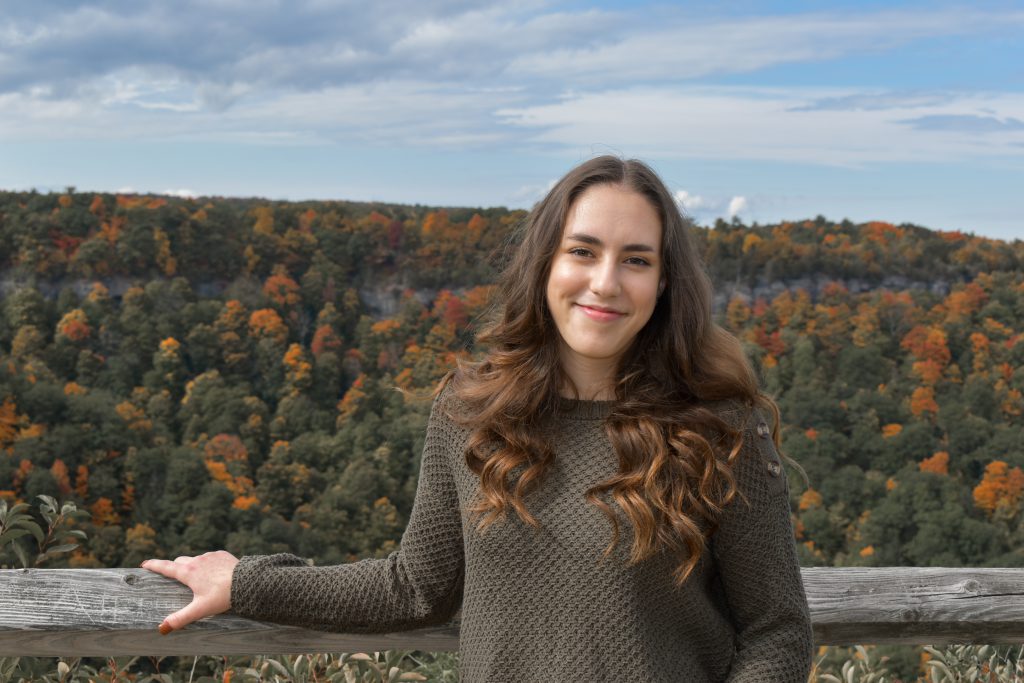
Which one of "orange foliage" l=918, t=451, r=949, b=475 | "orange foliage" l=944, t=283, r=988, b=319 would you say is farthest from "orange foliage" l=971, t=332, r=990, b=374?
"orange foliage" l=918, t=451, r=949, b=475

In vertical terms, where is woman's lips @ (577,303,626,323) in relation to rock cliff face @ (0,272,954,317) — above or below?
above

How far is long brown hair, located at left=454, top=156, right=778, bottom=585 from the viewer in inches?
52.9

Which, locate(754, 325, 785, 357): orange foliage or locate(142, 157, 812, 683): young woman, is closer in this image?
locate(142, 157, 812, 683): young woman

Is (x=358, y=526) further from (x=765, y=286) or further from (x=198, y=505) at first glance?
(x=765, y=286)

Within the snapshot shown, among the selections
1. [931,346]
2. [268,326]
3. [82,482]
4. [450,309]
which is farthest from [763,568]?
[268,326]

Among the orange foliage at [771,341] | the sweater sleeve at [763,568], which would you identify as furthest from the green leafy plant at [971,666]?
the orange foliage at [771,341]

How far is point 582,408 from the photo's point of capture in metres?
1.45

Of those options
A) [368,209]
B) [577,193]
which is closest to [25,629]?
[577,193]

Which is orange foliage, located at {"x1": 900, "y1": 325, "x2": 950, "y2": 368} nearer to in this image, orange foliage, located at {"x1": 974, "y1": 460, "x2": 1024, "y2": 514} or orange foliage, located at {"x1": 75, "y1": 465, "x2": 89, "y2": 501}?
orange foliage, located at {"x1": 974, "y1": 460, "x2": 1024, "y2": 514}

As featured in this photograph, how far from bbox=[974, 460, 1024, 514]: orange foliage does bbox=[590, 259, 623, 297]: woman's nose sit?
54.9ft

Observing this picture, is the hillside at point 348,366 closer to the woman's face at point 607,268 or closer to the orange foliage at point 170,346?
the orange foliage at point 170,346

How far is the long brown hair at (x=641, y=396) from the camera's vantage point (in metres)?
1.34

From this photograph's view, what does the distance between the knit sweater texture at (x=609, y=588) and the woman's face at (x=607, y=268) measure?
13 cm

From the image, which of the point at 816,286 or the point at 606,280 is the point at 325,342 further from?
the point at 606,280
